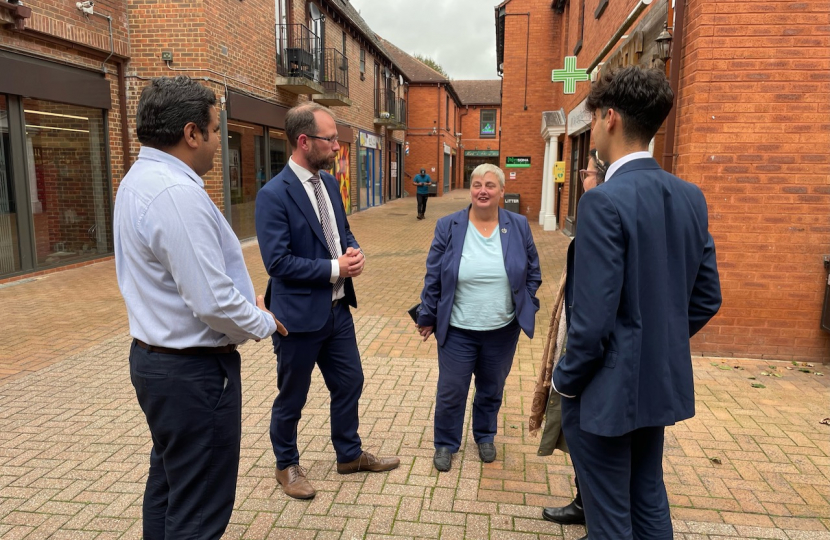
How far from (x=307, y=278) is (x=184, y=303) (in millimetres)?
917

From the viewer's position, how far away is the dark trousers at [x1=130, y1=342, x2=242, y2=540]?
6.67 ft

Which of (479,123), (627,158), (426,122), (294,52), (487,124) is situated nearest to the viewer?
(627,158)

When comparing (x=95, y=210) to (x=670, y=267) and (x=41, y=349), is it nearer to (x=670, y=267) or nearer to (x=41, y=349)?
(x=41, y=349)

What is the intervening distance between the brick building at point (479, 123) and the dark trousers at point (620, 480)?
4838cm

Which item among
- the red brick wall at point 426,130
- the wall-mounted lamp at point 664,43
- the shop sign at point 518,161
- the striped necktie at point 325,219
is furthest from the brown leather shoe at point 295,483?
the red brick wall at point 426,130

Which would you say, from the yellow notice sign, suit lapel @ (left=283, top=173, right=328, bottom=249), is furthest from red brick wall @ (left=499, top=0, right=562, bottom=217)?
suit lapel @ (left=283, top=173, right=328, bottom=249)

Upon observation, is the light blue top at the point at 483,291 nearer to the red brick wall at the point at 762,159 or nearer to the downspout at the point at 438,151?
the red brick wall at the point at 762,159

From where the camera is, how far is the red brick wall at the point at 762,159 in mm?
4871

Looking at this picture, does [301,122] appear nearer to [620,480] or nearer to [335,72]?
[620,480]

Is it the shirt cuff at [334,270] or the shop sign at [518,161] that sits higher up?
the shop sign at [518,161]

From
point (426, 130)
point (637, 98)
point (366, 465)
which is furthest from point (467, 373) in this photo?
point (426, 130)

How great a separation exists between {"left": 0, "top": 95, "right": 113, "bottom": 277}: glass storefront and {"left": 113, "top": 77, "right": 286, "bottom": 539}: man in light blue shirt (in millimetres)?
8078

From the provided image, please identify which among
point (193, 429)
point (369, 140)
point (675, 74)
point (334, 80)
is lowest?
point (193, 429)

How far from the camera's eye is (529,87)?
19.5 metres
